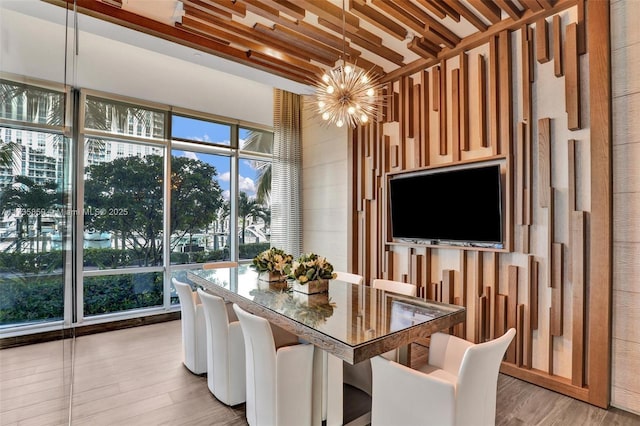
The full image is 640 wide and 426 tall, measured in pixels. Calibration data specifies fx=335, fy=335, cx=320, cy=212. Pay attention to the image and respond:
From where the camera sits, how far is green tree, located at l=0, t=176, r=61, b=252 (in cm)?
123

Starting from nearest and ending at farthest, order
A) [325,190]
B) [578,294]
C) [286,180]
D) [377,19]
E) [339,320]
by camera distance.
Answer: [339,320] < [578,294] < [377,19] < [325,190] < [286,180]

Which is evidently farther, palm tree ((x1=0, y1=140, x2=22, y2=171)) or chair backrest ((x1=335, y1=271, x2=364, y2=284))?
chair backrest ((x1=335, y1=271, x2=364, y2=284))

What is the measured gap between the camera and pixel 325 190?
16.8 feet

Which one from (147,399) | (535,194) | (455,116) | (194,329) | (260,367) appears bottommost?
(147,399)

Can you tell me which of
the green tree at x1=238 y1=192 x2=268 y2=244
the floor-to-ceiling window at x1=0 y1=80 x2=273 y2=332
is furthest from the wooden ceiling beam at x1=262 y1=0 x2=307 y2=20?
the green tree at x1=238 y1=192 x2=268 y2=244

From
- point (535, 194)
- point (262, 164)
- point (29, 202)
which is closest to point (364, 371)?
point (535, 194)

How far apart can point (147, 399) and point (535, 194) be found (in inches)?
140

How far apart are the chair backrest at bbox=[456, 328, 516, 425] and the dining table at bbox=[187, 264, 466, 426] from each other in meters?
0.30

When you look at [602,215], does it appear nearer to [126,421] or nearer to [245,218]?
[126,421]

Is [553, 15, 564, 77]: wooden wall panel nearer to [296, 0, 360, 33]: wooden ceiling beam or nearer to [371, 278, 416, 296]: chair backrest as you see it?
[296, 0, 360, 33]: wooden ceiling beam

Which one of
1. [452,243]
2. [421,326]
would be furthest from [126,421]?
[452,243]

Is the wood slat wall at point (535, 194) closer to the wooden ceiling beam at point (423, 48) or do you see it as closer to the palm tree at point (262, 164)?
the wooden ceiling beam at point (423, 48)

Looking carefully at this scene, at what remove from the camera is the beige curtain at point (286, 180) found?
5426 millimetres

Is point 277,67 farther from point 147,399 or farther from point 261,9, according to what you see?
point 147,399
